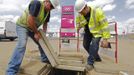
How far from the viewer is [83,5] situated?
6945 mm

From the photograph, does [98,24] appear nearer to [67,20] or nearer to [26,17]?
[26,17]

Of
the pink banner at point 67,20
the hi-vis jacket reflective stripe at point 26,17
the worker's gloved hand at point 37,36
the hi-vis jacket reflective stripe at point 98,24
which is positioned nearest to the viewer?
the hi-vis jacket reflective stripe at point 26,17

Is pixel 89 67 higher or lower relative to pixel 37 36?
lower

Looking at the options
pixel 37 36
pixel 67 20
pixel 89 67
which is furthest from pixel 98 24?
pixel 67 20

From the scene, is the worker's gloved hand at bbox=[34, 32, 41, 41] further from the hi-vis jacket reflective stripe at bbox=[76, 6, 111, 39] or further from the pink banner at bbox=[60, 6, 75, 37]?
the pink banner at bbox=[60, 6, 75, 37]

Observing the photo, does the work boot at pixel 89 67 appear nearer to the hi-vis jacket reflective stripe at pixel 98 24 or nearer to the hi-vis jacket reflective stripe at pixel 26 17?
the hi-vis jacket reflective stripe at pixel 98 24

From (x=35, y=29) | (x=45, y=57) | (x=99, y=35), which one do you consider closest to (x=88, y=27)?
(x=99, y=35)

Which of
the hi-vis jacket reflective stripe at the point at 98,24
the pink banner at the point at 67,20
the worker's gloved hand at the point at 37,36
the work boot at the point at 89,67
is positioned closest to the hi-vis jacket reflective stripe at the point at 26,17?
the worker's gloved hand at the point at 37,36

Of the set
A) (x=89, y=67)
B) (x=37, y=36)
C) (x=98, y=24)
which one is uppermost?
(x=98, y=24)

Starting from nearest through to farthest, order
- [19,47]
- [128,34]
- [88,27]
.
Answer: [19,47]
[88,27]
[128,34]

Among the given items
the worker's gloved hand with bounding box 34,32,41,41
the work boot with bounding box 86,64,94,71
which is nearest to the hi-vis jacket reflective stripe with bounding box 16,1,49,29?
the worker's gloved hand with bounding box 34,32,41,41

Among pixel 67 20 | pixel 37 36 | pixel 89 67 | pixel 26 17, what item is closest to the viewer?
pixel 26 17

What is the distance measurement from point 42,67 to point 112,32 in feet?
10.8

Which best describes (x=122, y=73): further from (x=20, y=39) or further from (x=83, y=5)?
(x=20, y=39)
